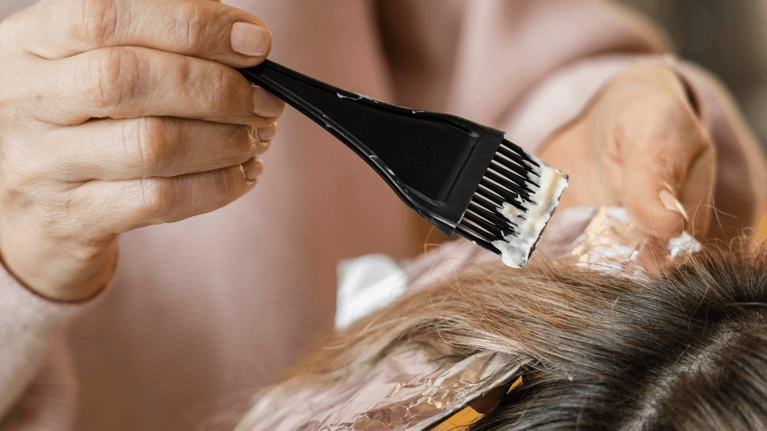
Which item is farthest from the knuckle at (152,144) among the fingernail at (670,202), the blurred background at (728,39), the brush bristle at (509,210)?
the blurred background at (728,39)

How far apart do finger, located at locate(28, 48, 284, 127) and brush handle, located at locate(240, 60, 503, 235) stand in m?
0.03

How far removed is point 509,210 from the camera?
374mm

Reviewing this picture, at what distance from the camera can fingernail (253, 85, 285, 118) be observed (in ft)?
1.33

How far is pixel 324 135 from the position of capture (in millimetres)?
894

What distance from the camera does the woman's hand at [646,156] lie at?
554 mm

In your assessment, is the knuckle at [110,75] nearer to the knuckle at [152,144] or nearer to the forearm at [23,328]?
the knuckle at [152,144]

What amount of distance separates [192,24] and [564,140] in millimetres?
617

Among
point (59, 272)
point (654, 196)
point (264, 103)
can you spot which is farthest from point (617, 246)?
point (59, 272)

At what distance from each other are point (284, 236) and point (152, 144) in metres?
0.51

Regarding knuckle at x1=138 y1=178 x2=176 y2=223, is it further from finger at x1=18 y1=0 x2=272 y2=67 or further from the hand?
finger at x1=18 y1=0 x2=272 y2=67

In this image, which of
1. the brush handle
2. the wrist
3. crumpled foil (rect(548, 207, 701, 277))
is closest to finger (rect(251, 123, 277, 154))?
the brush handle

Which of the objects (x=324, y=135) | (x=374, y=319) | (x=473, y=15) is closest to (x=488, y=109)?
(x=473, y=15)

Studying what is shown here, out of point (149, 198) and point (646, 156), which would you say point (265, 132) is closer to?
point (149, 198)

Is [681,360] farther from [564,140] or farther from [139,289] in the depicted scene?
[139,289]
